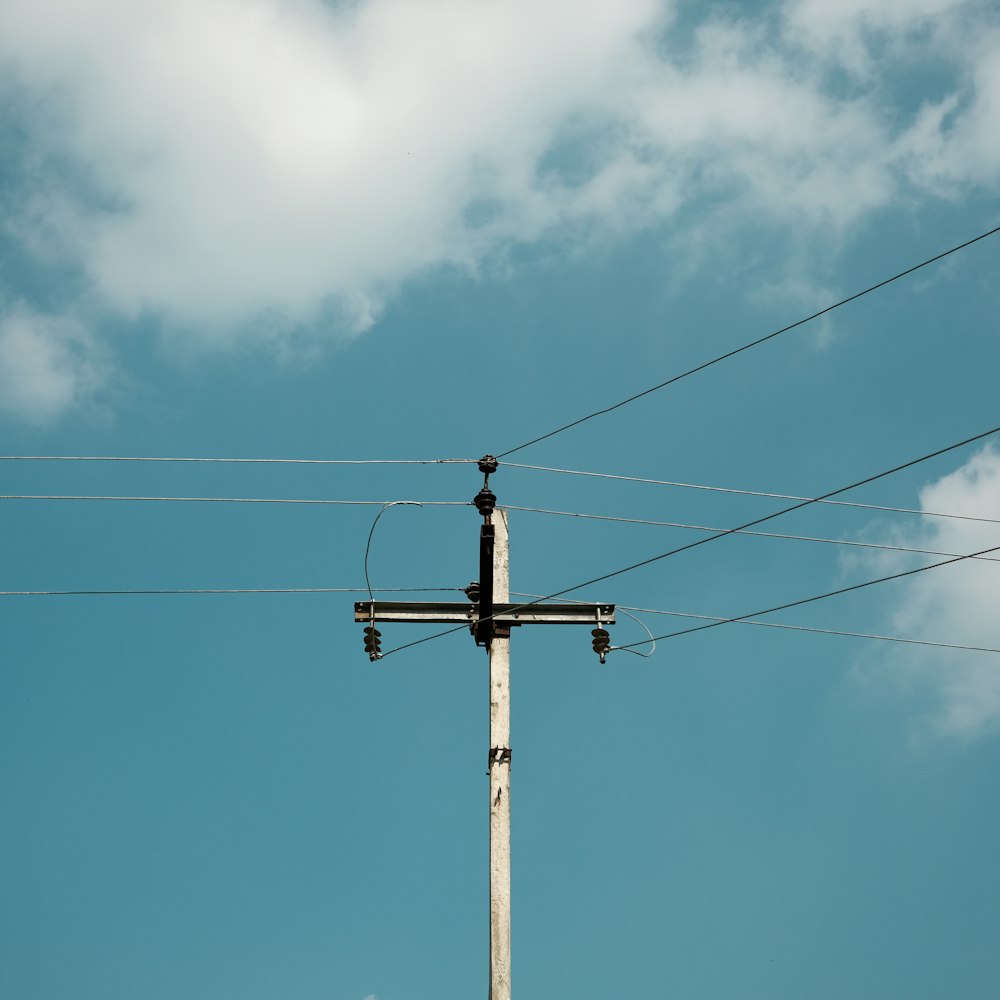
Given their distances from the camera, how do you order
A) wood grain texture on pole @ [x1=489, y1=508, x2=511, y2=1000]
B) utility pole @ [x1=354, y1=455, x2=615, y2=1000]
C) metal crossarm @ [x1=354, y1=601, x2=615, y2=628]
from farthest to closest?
metal crossarm @ [x1=354, y1=601, x2=615, y2=628] < utility pole @ [x1=354, y1=455, x2=615, y2=1000] < wood grain texture on pole @ [x1=489, y1=508, x2=511, y2=1000]

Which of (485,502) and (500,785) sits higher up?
(485,502)

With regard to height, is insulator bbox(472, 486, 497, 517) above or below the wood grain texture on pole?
above

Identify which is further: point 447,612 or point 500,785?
point 447,612

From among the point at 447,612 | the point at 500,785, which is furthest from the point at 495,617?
the point at 500,785

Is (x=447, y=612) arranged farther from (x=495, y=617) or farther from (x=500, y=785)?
(x=500, y=785)

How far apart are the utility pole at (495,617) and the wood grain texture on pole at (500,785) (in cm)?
1

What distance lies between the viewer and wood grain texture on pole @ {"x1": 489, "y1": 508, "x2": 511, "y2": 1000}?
13.0m

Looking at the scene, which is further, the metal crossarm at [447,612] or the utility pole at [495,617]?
the metal crossarm at [447,612]

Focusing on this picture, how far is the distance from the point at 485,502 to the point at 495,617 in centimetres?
133

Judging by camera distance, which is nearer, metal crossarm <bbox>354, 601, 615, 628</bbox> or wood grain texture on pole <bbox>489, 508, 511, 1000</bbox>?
wood grain texture on pole <bbox>489, 508, 511, 1000</bbox>

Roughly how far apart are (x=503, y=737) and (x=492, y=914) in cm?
179

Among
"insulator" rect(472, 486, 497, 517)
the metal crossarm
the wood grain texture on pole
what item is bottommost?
the wood grain texture on pole

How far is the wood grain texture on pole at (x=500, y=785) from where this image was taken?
1302cm

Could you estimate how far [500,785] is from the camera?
1373cm
